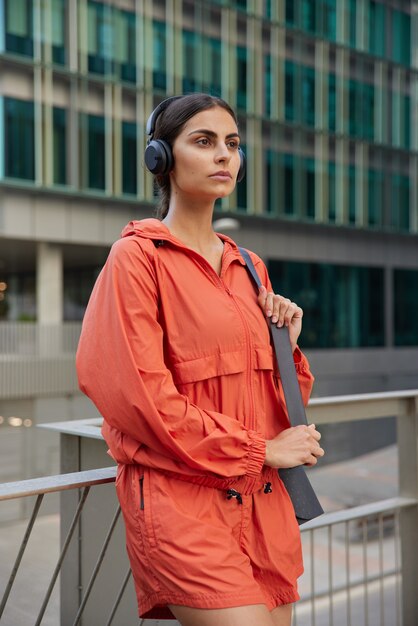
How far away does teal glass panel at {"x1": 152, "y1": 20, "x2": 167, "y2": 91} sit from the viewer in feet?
88.3

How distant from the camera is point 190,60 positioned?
91.8 ft

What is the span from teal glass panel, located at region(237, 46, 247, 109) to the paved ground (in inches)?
603

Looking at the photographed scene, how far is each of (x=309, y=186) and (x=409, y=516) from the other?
91.8 feet

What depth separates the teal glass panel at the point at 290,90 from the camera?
101 ft

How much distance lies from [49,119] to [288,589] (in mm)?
23850

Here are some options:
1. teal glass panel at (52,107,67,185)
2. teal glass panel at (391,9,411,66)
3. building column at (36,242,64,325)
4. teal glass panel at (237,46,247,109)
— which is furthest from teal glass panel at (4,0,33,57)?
teal glass panel at (391,9,411,66)

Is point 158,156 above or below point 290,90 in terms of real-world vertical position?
below

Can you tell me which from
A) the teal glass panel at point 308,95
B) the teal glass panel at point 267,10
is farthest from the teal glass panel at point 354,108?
the teal glass panel at point 267,10

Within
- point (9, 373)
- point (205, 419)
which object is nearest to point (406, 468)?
point (205, 419)

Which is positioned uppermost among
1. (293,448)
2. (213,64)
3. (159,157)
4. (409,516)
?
(213,64)

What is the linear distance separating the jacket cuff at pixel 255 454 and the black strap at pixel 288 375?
0.66ft

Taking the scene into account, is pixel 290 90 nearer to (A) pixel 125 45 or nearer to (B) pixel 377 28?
(B) pixel 377 28

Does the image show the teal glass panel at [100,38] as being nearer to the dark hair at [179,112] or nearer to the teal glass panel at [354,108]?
the teal glass panel at [354,108]

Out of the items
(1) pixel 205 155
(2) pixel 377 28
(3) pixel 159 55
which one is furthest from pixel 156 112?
(2) pixel 377 28
